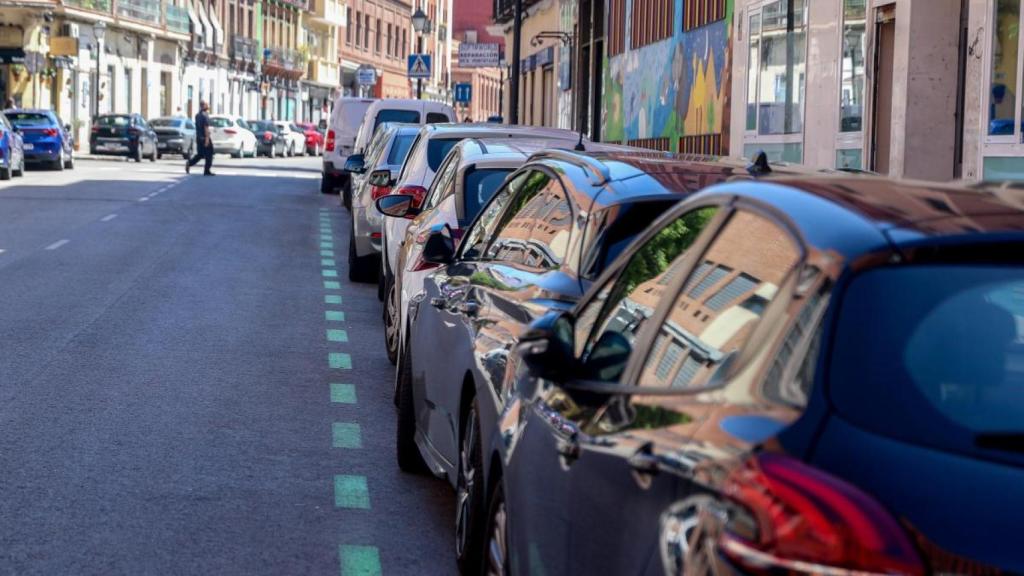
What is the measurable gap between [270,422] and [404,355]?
1102 mm

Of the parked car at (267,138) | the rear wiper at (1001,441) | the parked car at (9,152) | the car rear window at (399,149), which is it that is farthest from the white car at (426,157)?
the parked car at (267,138)

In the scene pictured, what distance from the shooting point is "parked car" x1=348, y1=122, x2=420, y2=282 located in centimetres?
1548

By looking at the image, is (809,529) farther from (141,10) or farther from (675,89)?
(141,10)

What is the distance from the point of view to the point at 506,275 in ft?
20.4

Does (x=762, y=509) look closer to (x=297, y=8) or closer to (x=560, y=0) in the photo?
(x=560, y=0)

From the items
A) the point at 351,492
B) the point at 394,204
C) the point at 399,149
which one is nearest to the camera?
the point at 351,492

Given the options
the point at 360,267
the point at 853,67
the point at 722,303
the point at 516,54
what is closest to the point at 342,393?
the point at 722,303

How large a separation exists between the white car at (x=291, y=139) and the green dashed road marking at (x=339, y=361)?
60.3 m

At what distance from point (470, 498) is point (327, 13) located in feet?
319

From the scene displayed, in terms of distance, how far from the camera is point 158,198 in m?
30.2

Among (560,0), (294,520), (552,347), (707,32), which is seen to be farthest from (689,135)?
(552,347)

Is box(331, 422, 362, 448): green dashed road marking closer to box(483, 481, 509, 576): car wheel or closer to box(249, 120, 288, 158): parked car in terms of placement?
box(483, 481, 509, 576): car wheel

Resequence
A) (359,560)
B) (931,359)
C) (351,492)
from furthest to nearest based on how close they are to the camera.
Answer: (351,492), (359,560), (931,359)

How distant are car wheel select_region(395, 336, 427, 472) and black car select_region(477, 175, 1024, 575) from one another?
3506 mm
